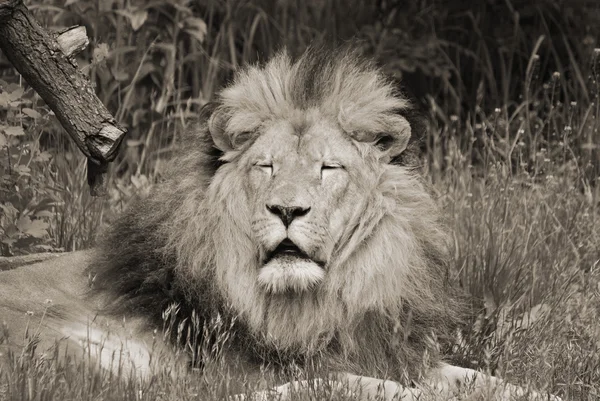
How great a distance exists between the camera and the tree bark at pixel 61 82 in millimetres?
4211

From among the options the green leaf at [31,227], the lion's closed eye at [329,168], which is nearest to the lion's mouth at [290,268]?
the lion's closed eye at [329,168]

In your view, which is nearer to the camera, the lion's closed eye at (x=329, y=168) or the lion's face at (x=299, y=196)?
the lion's face at (x=299, y=196)

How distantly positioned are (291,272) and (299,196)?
0.93 feet

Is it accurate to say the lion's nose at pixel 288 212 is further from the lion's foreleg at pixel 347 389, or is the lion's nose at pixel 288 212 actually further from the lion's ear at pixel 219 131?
the lion's foreleg at pixel 347 389

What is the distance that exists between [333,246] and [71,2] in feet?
10.7

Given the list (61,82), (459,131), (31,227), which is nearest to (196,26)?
(459,131)

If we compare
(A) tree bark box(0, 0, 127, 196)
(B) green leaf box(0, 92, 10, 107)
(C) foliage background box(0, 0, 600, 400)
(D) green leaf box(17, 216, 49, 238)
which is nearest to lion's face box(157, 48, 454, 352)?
(A) tree bark box(0, 0, 127, 196)

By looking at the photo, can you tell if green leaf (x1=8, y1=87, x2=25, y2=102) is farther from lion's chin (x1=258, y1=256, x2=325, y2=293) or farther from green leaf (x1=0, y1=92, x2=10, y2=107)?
lion's chin (x1=258, y1=256, x2=325, y2=293)

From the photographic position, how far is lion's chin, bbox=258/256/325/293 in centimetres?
415

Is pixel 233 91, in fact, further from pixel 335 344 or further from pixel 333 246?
pixel 335 344

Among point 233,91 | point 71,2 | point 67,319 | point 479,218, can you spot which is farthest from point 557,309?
point 71,2

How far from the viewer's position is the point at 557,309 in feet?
17.3

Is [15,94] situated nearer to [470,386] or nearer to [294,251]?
[294,251]

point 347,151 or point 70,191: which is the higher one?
point 347,151
